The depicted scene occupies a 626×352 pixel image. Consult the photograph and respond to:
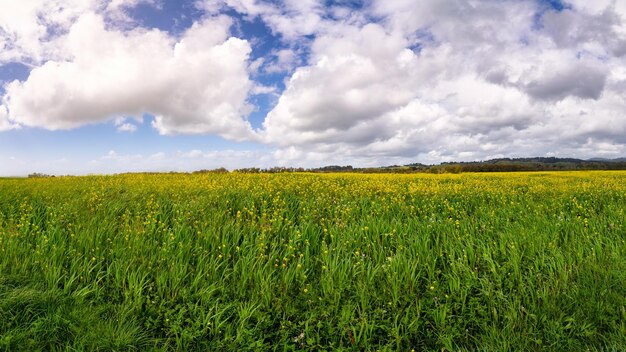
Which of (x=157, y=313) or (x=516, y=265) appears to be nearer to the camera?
(x=157, y=313)

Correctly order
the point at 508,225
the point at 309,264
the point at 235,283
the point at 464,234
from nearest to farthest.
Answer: the point at 235,283, the point at 309,264, the point at 464,234, the point at 508,225

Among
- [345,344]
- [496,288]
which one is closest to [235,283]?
[345,344]

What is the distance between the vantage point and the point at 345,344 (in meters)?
4.25

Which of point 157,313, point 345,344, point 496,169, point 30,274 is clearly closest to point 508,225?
point 345,344

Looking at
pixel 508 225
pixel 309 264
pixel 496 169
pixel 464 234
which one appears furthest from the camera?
pixel 496 169

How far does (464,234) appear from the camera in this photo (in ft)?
23.6

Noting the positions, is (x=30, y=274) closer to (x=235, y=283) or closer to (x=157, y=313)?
(x=157, y=313)

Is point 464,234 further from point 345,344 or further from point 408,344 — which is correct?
point 345,344

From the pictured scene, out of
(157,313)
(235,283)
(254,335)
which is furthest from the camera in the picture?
(235,283)

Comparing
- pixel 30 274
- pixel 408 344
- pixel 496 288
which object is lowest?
pixel 408 344

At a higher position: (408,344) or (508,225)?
(508,225)

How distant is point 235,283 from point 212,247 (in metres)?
1.38

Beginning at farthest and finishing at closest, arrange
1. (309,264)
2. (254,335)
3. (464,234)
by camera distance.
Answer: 1. (464,234)
2. (309,264)
3. (254,335)

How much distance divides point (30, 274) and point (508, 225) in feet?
29.9
